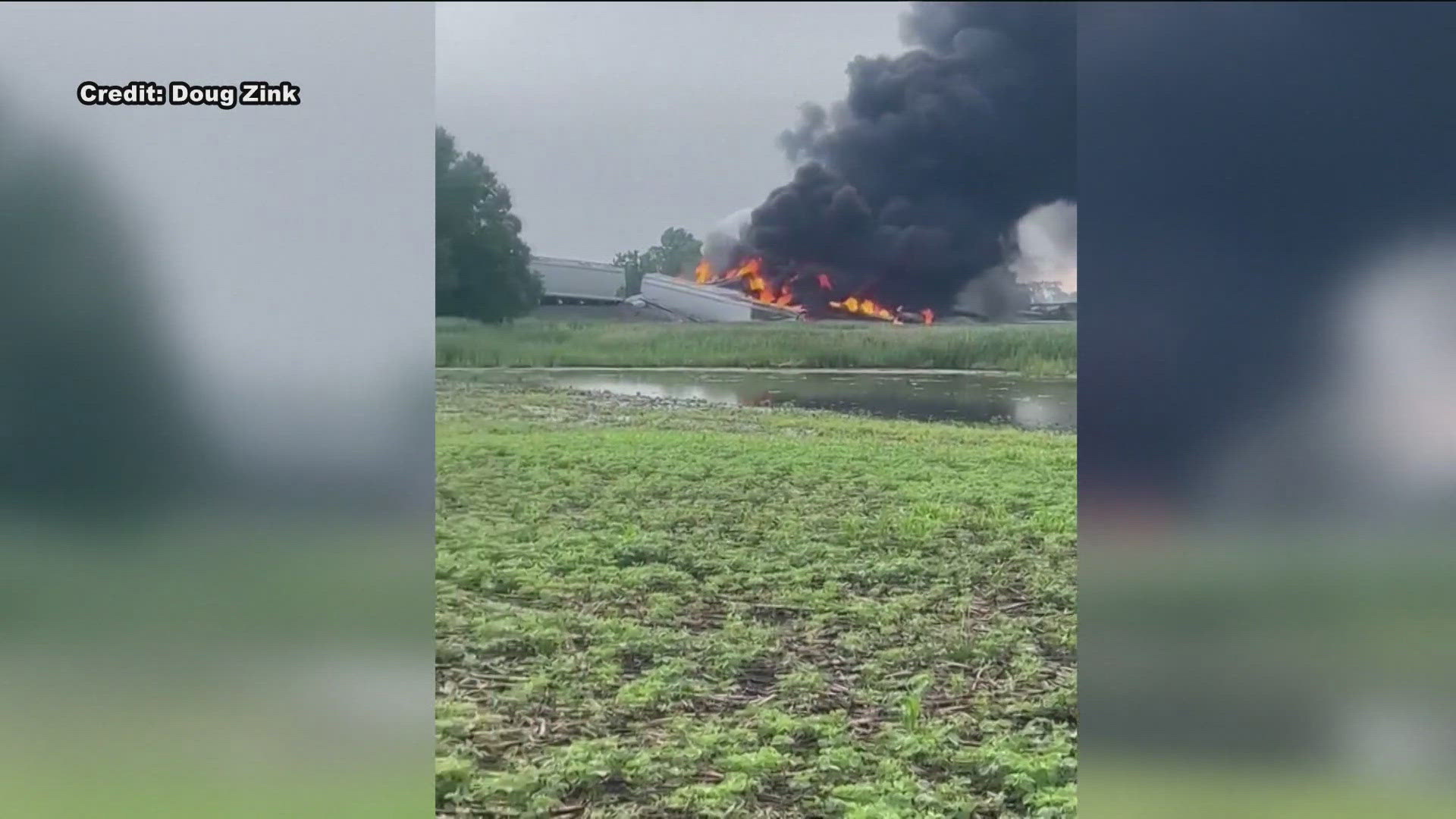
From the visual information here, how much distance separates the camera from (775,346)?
10.1ft

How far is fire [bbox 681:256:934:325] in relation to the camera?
2.96 m

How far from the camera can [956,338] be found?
3.05 meters

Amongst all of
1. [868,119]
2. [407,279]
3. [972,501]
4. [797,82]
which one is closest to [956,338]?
[972,501]

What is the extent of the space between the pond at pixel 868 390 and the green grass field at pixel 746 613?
5 cm

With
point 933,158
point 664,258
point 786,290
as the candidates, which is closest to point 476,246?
point 664,258

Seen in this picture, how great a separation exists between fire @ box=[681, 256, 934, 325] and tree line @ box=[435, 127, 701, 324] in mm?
156

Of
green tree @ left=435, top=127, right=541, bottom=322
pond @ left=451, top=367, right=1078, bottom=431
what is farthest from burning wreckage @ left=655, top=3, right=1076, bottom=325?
green tree @ left=435, top=127, right=541, bottom=322

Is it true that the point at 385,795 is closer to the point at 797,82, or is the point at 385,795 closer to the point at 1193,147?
the point at 797,82

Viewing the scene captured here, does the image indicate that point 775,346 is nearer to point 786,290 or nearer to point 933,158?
point 786,290

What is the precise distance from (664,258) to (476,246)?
0.54 metres

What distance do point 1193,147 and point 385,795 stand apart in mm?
2606

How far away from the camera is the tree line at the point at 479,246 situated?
8.90 ft

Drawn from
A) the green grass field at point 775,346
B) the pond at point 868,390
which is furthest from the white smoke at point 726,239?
the pond at point 868,390

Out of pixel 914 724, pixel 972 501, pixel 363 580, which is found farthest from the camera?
pixel 972 501
